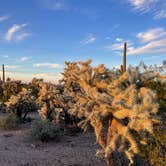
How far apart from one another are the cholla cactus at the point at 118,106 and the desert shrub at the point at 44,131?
4146 mm

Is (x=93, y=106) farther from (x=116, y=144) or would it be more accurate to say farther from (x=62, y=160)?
(x=62, y=160)

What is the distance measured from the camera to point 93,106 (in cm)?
660

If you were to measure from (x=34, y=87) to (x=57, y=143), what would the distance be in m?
11.8

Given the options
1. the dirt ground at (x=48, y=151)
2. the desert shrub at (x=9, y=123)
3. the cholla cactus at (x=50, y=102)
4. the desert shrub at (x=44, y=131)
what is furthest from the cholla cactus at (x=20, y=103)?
the desert shrub at (x=44, y=131)

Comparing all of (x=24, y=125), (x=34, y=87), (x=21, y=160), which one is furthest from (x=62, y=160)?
(x=34, y=87)

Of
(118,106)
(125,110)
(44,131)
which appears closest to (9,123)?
(44,131)

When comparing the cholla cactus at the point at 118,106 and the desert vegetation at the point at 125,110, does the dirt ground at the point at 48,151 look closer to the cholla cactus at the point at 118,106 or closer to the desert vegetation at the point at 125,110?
the desert vegetation at the point at 125,110

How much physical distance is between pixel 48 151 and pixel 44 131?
4.54 ft

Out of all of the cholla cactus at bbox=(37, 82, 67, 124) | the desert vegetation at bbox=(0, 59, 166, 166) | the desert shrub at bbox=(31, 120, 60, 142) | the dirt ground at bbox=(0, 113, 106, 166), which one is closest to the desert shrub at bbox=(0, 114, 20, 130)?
the dirt ground at bbox=(0, 113, 106, 166)

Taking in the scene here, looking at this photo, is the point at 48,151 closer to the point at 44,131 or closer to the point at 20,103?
the point at 44,131

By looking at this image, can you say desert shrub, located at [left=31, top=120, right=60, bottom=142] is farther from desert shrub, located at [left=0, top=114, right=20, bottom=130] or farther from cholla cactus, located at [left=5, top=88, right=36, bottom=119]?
cholla cactus, located at [left=5, top=88, right=36, bottom=119]

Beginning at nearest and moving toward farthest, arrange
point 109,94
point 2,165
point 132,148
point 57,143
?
point 132,148 → point 109,94 → point 2,165 → point 57,143

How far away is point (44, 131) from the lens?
432 inches

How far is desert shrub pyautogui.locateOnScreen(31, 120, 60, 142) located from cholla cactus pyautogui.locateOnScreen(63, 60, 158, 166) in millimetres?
4146
